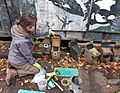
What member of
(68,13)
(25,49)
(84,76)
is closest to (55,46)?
(68,13)

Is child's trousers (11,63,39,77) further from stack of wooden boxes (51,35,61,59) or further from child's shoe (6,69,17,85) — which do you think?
stack of wooden boxes (51,35,61,59)

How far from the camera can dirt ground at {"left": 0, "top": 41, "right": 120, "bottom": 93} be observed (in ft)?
16.0

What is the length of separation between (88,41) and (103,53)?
0.62m

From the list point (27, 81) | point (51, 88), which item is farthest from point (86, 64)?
point (27, 81)

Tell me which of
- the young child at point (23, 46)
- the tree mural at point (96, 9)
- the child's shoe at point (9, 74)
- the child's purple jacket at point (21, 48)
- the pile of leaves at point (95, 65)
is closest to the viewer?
the young child at point (23, 46)

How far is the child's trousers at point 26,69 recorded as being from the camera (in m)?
4.87

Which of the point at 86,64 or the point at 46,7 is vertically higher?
the point at 46,7

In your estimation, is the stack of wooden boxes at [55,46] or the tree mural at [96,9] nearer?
the tree mural at [96,9]

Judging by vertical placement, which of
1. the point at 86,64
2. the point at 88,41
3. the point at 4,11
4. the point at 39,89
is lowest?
the point at 39,89

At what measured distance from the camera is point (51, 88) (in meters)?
4.85

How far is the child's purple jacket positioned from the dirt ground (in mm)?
510

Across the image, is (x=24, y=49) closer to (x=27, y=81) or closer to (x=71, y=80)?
(x=27, y=81)

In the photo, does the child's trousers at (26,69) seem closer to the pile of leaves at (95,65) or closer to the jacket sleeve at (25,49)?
the jacket sleeve at (25,49)

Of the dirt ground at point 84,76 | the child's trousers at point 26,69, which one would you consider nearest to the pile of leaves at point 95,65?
the dirt ground at point 84,76
